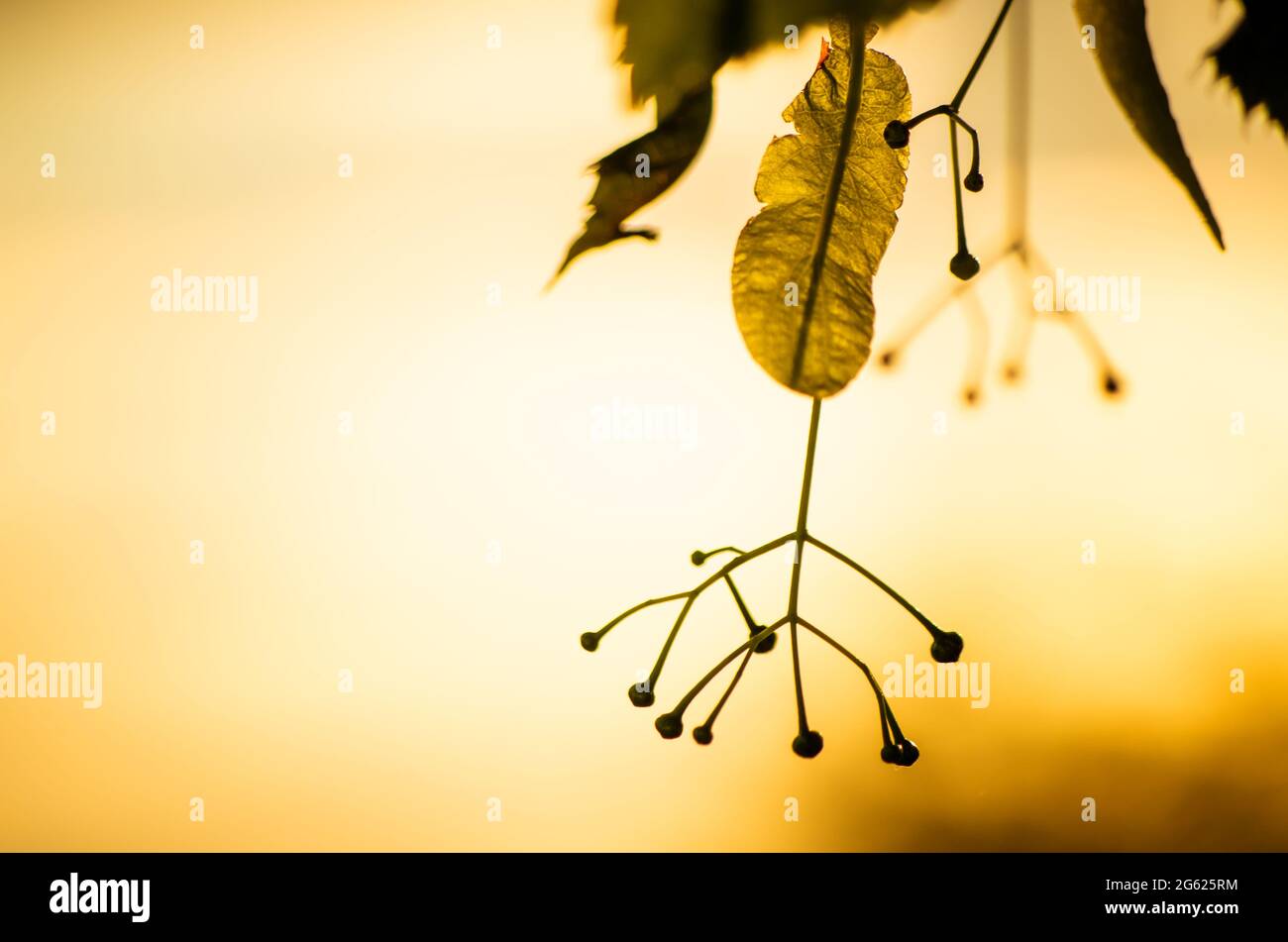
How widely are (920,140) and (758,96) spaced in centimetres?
14

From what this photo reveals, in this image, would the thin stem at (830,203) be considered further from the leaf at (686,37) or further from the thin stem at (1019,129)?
the thin stem at (1019,129)

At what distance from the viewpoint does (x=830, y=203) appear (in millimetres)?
191

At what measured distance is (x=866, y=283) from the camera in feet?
0.65

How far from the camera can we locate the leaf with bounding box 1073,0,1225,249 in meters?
0.18

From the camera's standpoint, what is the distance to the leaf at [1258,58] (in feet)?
0.62

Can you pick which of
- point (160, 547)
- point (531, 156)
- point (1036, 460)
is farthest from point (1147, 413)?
Answer: point (160, 547)

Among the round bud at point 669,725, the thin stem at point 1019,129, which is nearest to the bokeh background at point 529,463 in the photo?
the thin stem at point 1019,129

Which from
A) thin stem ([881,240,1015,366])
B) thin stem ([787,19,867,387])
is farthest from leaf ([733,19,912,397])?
thin stem ([881,240,1015,366])

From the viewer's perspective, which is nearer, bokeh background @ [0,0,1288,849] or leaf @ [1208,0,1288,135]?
leaf @ [1208,0,1288,135]

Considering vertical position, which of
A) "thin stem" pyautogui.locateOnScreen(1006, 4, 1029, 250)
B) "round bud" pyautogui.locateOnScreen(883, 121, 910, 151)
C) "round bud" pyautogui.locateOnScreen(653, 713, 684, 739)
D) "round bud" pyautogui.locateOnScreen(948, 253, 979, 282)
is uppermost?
"thin stem" pyautogui.locateOnScreen(1006, 4, 1029, 250)

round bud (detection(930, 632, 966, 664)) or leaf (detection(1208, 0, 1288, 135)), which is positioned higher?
leaf (detection(1208, 0, 1288, 135))

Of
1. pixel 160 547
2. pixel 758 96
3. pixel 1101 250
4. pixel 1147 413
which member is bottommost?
pixel 160 547

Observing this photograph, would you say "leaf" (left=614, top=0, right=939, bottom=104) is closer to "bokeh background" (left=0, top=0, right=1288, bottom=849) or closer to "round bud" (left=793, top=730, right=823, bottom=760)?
"round bud" (left=793, top=730, right=823, bottom=760)
